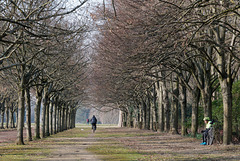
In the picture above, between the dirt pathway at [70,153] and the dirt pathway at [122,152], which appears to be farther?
the dirt pathway at [122,152]

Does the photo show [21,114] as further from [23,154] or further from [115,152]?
[115,152]

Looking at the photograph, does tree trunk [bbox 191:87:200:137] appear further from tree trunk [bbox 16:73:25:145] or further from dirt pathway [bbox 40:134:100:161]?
tree trunk [bbox 16:73:25:145]

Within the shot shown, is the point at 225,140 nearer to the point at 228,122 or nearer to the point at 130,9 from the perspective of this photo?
the point at 228,122

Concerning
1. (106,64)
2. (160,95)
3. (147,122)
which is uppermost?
(106,64)

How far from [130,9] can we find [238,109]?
1084cm

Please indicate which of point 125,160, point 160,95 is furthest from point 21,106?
point 160,95

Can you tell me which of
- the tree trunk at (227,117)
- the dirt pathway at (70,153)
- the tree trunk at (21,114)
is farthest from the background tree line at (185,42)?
the tree trunk at (21,114)

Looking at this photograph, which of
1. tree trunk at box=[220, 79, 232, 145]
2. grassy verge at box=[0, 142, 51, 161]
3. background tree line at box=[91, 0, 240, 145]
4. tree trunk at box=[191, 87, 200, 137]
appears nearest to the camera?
grassy verge at box=[0, 142, 51, 161]

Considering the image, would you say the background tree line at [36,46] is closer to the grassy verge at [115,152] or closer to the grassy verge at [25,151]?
the grassy verge at [25,151]

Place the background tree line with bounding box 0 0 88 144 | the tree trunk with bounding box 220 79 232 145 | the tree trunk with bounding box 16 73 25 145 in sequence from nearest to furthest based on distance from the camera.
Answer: the background tree line with bounding box 0 0 88 144 → the tree trunk with bounding box 220 79 232 145 → the tree trunk with bounding box 16 73 25 145

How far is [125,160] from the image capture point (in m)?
13.5

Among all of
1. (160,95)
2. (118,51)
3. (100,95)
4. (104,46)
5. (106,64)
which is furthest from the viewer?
(100,95)

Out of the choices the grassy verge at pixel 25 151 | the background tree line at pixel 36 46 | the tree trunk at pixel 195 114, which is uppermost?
the background tree line at pixel 36 46

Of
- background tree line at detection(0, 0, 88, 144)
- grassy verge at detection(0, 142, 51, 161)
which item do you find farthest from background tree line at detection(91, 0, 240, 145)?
grassy verge at detection(0, 142, 51, 161)
